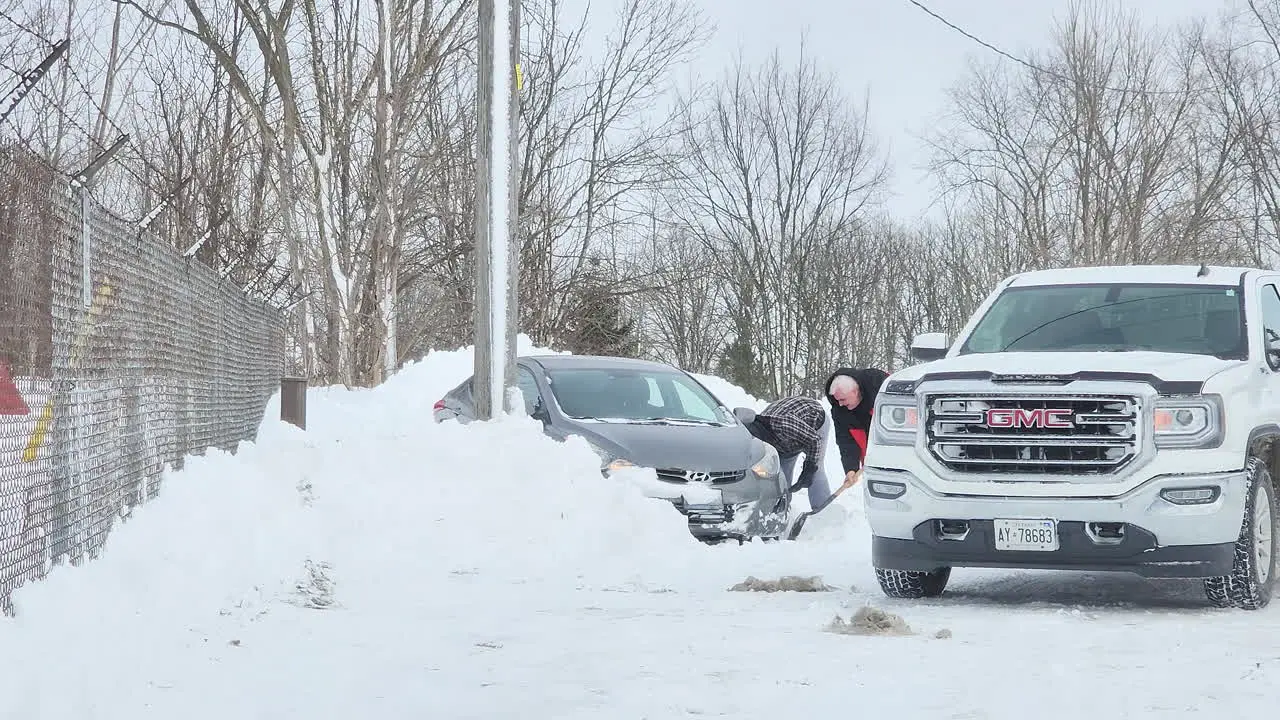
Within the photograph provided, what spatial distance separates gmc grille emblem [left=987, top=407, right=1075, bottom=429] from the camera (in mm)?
8039

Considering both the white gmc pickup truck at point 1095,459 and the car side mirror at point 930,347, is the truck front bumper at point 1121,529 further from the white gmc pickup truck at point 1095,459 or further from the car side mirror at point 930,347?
the car side mirror at point 930,347

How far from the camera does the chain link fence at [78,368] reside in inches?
234

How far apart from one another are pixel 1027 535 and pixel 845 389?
4845 millimetres

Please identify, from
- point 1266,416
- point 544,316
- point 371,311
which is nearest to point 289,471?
point 1266,416

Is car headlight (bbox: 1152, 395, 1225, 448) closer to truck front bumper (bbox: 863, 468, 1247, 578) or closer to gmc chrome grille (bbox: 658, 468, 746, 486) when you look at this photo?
truck front bumper (bbox: 863, 468, 1247, 578)

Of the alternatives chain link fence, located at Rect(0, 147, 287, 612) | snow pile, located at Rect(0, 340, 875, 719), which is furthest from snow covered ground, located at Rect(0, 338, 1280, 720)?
chain link fence, located at Rect(0, 147, 287, 612)

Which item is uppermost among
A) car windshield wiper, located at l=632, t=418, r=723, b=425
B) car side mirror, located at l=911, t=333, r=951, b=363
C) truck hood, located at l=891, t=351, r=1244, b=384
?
car side mirror, located at l=911, t=333, r=951, b=363

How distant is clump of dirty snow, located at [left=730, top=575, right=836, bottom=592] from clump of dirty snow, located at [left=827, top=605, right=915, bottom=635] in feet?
5.07

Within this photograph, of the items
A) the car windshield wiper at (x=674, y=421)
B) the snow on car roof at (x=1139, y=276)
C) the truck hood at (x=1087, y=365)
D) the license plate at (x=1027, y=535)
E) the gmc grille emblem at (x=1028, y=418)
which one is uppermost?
the snow on car roof at (x=1139, y=276)

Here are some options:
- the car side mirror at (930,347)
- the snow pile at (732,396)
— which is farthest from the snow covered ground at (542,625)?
the snow pile at (732,396)

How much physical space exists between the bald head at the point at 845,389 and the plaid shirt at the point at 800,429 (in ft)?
2.29

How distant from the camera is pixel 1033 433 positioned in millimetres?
8102

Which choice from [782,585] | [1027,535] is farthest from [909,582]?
[1027,535]

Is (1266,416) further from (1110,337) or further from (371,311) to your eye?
(371,311)
